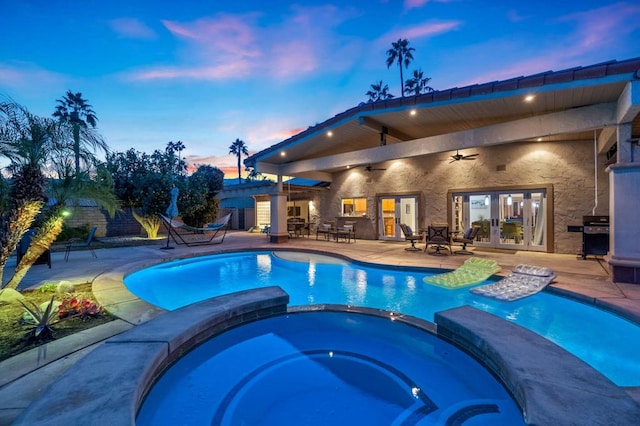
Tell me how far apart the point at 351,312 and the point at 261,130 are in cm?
1797

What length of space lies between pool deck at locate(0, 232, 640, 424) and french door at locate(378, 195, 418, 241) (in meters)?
0.97

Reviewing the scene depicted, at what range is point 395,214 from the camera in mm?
11453

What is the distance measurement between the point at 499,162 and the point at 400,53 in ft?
82.3

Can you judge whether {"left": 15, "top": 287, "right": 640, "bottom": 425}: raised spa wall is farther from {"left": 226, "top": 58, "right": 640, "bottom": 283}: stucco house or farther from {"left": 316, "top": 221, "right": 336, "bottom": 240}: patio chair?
{"left": 316, "top": 221, "right": 336, "bottom": 240}: patio chair

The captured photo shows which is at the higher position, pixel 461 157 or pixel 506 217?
pixel 461 157

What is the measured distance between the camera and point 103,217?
1314 cm

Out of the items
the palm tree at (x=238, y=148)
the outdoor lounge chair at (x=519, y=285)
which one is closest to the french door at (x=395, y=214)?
the outdoor lounge chair at (x=519, y=285)

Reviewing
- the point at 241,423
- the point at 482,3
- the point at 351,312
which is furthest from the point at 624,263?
the point at 482,3

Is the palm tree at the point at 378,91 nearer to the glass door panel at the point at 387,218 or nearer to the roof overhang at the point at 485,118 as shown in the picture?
the glass door panel at the point at 387,218

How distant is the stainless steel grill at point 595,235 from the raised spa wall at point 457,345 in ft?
20.5

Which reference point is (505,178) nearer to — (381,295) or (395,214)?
(395,214)

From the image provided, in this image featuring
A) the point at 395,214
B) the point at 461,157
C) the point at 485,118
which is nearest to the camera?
the point at 485,118

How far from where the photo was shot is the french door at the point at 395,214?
11.2 meters

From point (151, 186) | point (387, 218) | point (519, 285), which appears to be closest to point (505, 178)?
point (387, 218)
